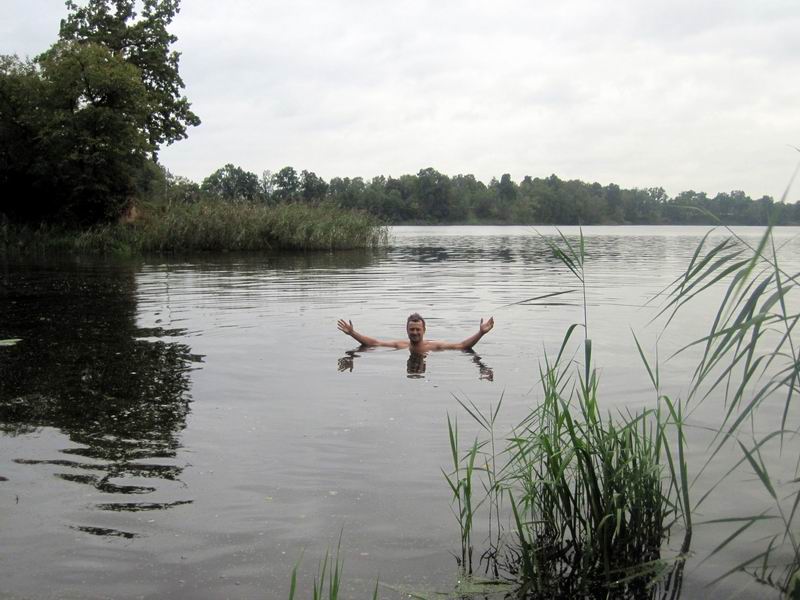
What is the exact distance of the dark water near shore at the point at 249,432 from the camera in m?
4.61

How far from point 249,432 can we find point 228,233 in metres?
32.2

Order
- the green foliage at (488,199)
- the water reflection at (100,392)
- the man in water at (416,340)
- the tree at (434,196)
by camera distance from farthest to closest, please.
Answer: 1. the tree at (434,196)
2. the green foliage at (488,199)
3. the man in water at (416,340)
4. the water reflection at (100,392)

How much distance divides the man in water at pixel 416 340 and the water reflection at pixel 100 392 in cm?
226

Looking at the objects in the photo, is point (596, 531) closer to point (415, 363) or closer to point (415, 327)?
point (415, 363)

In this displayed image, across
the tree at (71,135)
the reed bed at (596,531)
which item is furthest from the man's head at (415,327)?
the tree at (71,135)

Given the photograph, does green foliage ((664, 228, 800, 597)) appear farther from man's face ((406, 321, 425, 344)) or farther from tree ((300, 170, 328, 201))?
tree ((300, 170, 328, 201))

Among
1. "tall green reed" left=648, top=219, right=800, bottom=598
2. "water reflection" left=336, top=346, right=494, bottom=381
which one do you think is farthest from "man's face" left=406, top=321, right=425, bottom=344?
"tall green reed" left=648, top=219, right=800, bottom=598

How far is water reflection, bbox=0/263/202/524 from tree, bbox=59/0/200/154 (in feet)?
112

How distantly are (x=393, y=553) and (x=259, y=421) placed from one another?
325cm

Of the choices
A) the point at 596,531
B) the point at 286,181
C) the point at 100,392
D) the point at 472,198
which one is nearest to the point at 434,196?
the point at 472,198

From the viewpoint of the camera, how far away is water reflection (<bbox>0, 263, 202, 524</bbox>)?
6.16 metres

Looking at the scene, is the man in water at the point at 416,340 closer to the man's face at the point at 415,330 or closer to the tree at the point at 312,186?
the man's face at the point at 415,330

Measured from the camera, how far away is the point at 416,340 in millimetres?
11102

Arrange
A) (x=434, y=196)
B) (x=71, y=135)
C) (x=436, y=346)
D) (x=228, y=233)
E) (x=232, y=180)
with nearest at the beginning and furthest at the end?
(x=436, y=346) → (x=228, y=233) → (x=71, y=135) → (x=232, y=180) → (x=434, y=196)
